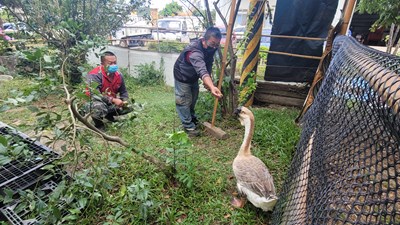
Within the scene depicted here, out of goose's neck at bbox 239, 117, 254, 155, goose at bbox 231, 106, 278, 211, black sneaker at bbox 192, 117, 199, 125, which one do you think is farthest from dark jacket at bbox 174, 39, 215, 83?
goose at bbox 231, 106, 278, 211

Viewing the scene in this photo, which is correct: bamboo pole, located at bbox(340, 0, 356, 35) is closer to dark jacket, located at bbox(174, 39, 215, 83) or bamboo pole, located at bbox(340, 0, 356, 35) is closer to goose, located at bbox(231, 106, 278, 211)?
dark jacket, located at bbox(174, 39, 215, 83)

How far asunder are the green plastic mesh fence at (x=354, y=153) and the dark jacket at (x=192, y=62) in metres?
1.79

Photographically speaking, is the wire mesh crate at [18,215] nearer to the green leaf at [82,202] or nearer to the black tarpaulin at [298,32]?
the green leaf at [82,202]

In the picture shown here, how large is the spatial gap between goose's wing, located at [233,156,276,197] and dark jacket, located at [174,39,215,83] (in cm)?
132

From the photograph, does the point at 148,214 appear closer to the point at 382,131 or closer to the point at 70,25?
the point at 382,131

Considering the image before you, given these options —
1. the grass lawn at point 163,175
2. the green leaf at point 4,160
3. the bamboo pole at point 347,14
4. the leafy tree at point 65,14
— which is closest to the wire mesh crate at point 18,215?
the grass lawn at point 163,175

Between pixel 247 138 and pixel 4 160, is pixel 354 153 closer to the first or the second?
pixel 247 138

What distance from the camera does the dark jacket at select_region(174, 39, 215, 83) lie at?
301 cm

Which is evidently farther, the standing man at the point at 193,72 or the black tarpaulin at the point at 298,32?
the black tarpaulin at the point at 298,32

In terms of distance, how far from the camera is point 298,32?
4297mm

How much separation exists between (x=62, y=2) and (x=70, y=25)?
427 centimetres

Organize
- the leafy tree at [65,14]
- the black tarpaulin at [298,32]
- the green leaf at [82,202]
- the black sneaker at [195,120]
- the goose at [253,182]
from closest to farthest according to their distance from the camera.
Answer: the green leaf at [82,202], the goose at [253,182], the black sneaker at [195,120], the black tarpaulin at [298,32], the leafy tree at [65,14]

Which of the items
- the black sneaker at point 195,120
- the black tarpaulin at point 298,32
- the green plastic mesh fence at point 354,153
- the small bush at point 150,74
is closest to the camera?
the green plastic mesh fence at point 354,153

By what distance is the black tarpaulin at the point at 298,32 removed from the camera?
13.3 feet
